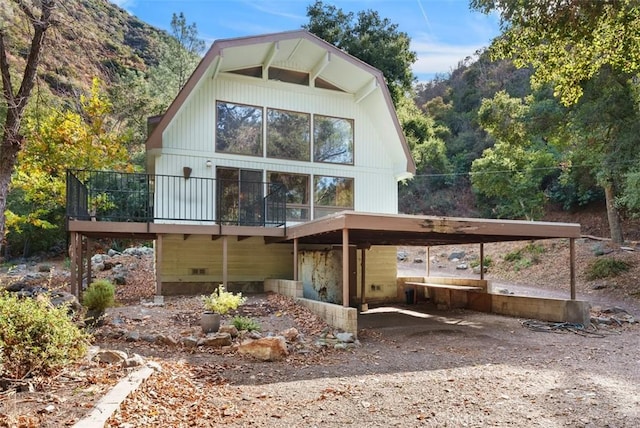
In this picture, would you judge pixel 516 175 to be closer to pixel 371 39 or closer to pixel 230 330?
pixel 371 39

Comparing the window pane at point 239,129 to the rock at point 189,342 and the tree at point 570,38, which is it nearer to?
the rock at point 189,342

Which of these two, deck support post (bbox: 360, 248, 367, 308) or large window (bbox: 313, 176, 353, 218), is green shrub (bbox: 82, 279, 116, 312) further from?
deck support post (bbox: 360, 248, 367, 308)

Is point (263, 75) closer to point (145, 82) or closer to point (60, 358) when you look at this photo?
point (60, 358)

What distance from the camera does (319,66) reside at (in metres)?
12.8

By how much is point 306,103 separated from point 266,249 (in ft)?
14.6

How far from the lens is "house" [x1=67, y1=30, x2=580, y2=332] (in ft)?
35.9

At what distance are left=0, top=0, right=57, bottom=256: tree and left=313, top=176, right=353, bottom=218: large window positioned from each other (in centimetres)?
A: 759

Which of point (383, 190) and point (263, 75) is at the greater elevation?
point (263, 75)

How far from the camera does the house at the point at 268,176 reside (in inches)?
431

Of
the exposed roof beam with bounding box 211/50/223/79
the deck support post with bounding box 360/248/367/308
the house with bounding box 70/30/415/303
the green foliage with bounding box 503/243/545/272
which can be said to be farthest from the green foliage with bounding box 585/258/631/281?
the exposed roof beam with bounding box 211/50/223/79

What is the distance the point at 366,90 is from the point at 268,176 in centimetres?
392

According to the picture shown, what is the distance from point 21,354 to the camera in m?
3.82

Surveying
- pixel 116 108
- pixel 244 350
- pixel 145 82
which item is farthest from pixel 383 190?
pixel 145 82

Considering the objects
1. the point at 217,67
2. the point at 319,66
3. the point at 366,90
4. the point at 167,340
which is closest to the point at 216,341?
the point at 167,340
